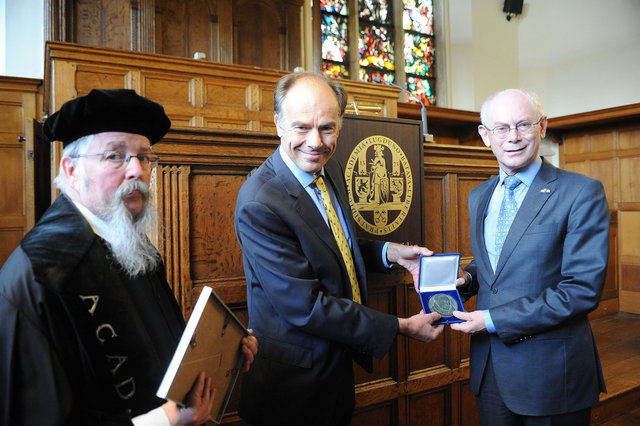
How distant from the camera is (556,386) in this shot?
1550mm

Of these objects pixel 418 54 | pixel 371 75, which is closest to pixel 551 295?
pixel 371 75

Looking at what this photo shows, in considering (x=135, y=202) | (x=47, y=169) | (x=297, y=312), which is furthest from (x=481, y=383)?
(x=47, y=169)

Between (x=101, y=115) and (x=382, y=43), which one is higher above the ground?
(x=382, y=43)

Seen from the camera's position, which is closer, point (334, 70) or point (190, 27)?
point (190, 27)

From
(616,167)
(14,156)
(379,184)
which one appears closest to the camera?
(379,184)

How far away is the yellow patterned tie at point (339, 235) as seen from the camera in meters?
1.62

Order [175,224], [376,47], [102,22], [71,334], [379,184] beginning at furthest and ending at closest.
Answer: [376,47] < [102,22] < [379,184] < [175,224] < [71,334]

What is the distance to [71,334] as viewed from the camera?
90 cm

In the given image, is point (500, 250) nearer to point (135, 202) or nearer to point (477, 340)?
point (477, 340)

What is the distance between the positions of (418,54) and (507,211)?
8009 millimetres

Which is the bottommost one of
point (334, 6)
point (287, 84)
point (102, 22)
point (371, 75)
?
point (287, 84)

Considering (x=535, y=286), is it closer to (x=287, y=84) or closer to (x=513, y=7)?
(x=287, y=84)

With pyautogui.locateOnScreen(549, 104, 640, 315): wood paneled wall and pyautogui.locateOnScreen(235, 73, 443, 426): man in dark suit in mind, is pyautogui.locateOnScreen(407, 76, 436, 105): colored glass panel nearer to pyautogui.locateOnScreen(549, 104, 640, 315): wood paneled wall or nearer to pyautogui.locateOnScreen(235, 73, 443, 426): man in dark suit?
pyautogui.locateOnScreen(549, 104, 640, 315): wood paneled wall

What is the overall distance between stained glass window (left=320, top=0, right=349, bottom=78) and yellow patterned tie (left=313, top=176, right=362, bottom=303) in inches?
260
